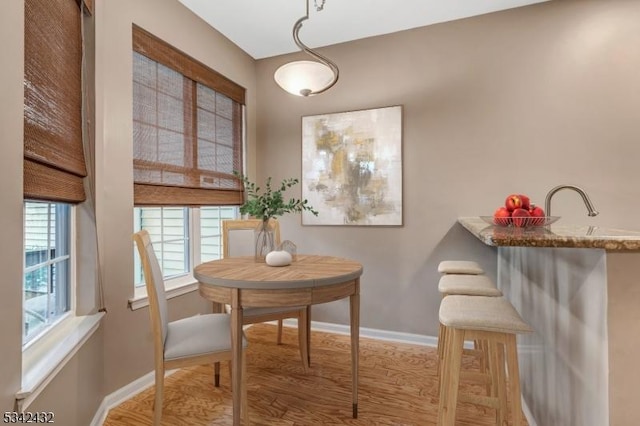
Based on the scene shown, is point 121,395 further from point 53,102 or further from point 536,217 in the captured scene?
point 536,217

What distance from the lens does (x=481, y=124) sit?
2654 millimetres

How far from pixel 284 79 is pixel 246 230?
4.14ft

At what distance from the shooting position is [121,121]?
2.00 meters

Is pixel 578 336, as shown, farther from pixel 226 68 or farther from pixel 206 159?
pixel 226 68

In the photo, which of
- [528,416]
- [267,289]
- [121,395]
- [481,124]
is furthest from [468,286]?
[121,395]

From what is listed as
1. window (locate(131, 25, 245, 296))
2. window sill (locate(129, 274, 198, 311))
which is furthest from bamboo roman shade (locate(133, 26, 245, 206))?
window sill (locate(129, 274, 198, 311))

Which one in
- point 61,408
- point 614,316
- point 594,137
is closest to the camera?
point 614,316

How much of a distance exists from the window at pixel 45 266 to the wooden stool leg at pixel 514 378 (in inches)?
76.9

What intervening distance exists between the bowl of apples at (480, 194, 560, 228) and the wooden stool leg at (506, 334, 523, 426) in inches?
20.1

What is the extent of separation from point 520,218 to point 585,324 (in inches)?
18.9

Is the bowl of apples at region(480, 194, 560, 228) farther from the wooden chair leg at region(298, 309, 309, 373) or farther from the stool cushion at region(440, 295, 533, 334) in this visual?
the wooden chair leg at region(298, 309, 309, 373)

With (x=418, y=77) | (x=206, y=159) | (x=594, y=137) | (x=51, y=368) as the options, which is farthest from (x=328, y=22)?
(x=51, y=368)

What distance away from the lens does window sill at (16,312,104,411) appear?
1.13 meters

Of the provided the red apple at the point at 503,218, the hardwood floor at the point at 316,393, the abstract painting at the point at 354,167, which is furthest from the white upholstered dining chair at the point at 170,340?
the abstract painting at the point at 354,167
